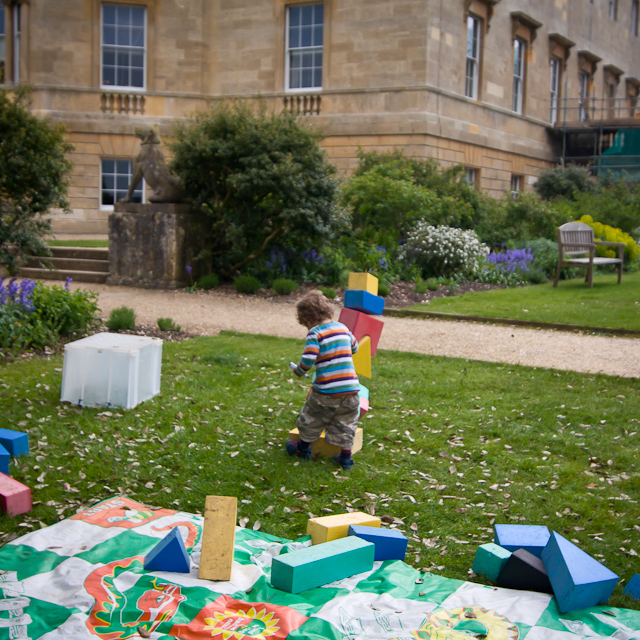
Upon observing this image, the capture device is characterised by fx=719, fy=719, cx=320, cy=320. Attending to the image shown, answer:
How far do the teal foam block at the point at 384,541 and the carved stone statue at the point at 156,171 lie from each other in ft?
29.2

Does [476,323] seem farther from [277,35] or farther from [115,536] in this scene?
[277,35]

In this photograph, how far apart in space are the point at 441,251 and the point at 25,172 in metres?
7.06

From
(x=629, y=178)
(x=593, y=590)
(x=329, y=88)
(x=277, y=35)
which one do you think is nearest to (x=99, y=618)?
(x=593, y=590)

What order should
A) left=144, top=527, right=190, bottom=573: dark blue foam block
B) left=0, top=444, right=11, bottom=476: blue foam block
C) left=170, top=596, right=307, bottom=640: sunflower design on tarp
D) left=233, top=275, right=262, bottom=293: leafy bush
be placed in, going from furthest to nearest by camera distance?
left=233, top=275, right=262, bottom=293: leafy bush
left=0, top=444, right=11, bottom=476: blue foam block
left=144, top=527, right=190, bottom=573: dark blue foam block
left=170, top=596, right=307, bottom=640: sunflower design on tarp

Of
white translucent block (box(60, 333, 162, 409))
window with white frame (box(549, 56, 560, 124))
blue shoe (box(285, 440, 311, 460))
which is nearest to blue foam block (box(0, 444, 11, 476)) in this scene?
white translucent block (box(60, 333, 162, 409))

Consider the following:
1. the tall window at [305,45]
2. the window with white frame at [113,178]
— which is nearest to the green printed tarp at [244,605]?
the window with white frame at [113,178]

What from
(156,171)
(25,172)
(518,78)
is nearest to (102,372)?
(25,172)

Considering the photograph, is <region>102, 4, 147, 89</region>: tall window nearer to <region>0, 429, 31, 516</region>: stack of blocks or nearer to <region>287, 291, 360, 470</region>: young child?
<region>287, 291, 360, 470</region>: young child

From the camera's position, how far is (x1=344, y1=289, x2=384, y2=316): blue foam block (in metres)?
4.83

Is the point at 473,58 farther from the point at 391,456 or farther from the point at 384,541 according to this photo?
the point at 384,541

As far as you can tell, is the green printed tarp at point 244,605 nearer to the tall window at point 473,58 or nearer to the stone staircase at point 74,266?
the stone staircase at point 74,266

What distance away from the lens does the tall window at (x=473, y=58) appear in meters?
20.9

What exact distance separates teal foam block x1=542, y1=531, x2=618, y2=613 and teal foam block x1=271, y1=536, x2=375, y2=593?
720 millimetres

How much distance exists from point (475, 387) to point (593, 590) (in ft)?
11.1
